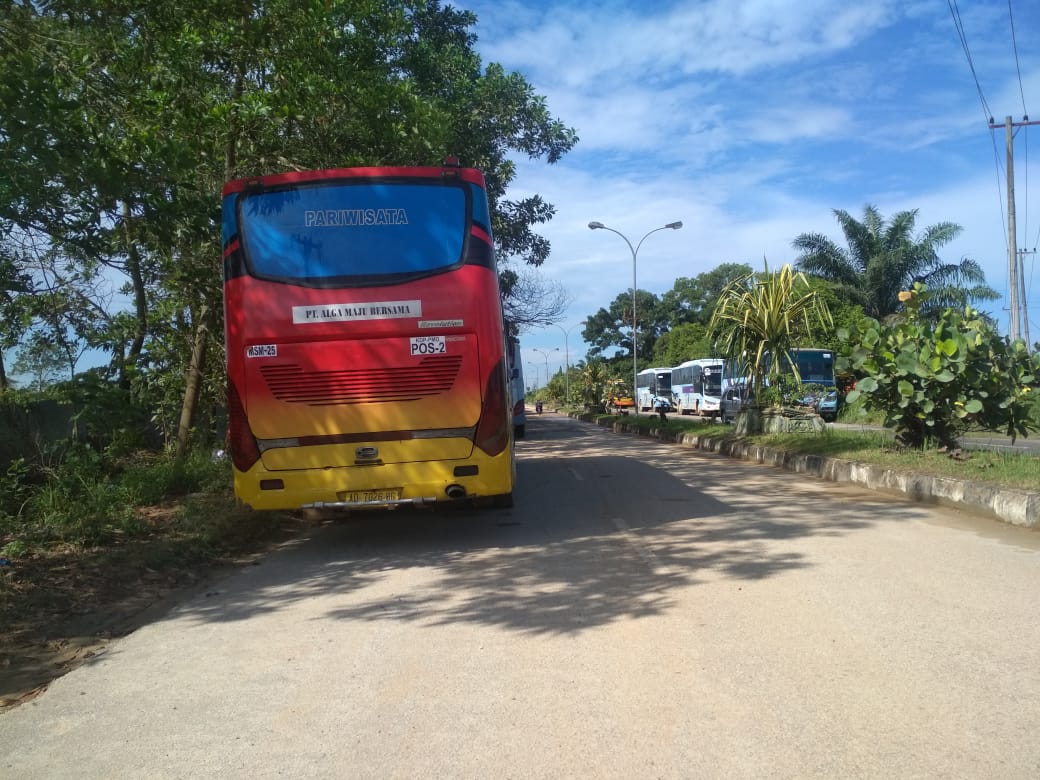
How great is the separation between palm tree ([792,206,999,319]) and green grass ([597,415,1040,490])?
63.8ft

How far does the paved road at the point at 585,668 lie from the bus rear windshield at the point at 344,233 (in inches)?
105

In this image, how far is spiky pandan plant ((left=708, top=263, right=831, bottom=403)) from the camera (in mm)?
16578

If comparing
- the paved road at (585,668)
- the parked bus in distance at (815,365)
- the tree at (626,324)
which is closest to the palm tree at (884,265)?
the parked bus in distance at (815,365)

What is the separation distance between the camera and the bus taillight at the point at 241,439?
7.00 meters

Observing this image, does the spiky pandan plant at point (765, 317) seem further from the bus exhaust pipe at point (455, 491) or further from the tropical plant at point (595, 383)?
the tropical plant at point (595, 383)

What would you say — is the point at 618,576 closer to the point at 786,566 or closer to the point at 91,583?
the point at 786,566

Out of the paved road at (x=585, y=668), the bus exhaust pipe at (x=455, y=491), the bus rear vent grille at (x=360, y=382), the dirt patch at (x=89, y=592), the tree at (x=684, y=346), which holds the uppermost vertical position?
the tree at (x=684, y=346)

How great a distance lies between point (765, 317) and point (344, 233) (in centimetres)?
1167

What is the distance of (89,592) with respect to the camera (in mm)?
5961

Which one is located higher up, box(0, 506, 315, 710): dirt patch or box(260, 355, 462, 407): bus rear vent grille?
box(260, 355, 462, 407): bus rear vent grille

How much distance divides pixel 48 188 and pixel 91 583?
10.1 feet

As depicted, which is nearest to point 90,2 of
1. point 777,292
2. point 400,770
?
point 400,770

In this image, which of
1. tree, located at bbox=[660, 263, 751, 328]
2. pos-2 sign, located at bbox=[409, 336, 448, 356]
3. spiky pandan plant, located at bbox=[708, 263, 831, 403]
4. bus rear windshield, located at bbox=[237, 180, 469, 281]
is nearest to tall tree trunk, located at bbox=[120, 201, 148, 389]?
bus rear windshield, located at bbox=[237, 180, 469, 281]

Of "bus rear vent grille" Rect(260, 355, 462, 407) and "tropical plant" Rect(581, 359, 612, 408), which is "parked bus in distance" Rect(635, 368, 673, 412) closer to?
"tropical plant" Rect(581, 359, 612, 408)
